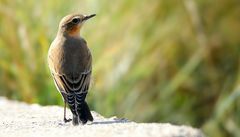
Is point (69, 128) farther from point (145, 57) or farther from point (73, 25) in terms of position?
point (145, 57)

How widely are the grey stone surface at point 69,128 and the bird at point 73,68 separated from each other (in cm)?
12

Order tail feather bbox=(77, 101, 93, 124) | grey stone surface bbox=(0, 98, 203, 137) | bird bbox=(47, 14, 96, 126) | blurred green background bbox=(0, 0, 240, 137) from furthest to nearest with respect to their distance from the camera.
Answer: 1. blurred green background bbox=(0, 0, 240, 137)
2. bird bbox=(47, 14, 96, 126)
3. tail feather bbox=(77, 101, 93, 124)
4. grey stone surface bbox=(0, 98, 203, 137)

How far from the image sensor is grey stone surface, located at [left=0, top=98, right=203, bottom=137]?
5.90 meters

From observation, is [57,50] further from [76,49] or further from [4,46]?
[4,46]

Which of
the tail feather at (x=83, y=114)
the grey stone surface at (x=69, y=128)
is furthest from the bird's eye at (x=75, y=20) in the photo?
the tail feather at (x=83, y=114)

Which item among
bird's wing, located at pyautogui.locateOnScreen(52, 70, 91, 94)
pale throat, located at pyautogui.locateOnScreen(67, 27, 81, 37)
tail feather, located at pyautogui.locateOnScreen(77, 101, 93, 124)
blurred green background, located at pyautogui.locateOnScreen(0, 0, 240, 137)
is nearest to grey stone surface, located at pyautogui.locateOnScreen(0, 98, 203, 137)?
tail feather, located at pyautogui.locateOnScreen(77, 101, 93, 124)

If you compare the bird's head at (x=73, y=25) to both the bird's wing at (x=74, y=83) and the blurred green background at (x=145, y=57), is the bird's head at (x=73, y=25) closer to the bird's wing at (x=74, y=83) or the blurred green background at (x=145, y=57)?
the bird's wing at (x=74, y=83)

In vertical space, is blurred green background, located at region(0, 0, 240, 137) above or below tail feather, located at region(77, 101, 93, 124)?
above

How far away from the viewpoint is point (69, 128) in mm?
6426

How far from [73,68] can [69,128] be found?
66cm

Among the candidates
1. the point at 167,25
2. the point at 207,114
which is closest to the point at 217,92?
the point at 207,114

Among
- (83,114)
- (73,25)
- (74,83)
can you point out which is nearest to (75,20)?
(73,25)

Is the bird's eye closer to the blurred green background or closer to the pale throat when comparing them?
the pale throat

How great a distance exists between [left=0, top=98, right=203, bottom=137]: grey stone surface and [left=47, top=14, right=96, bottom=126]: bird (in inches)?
4.7
